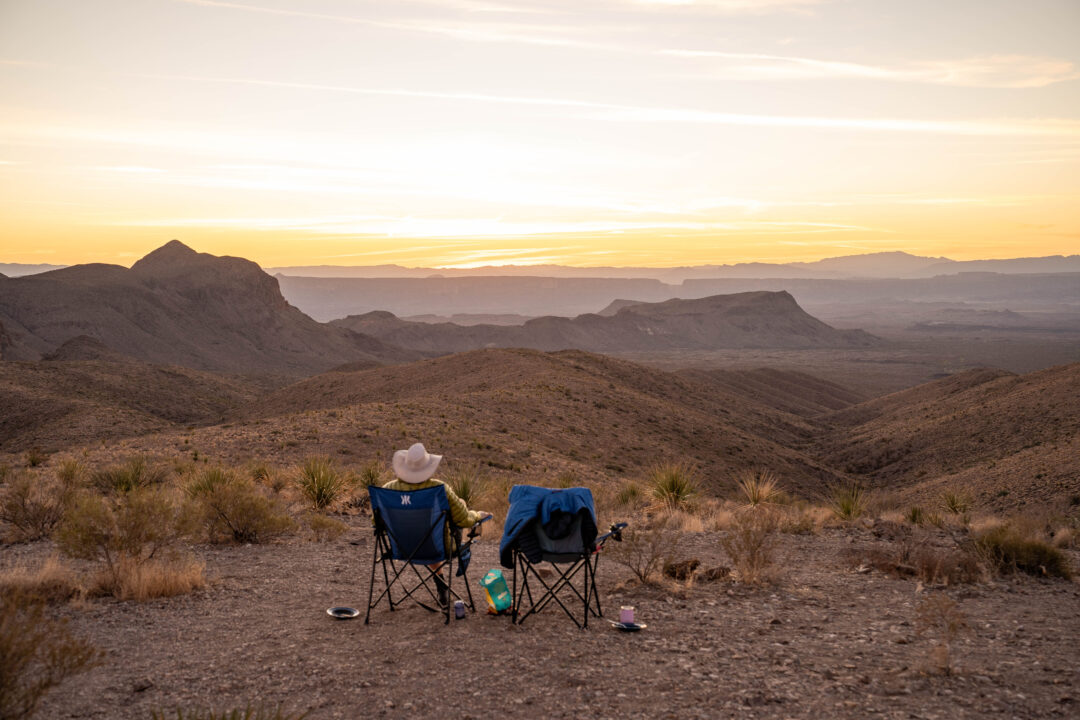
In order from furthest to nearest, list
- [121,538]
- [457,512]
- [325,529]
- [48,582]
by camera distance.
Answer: [325,529]
[121,538]
[48,582]
[457,512]

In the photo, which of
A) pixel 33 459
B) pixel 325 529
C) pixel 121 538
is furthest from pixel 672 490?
pixel 33 459

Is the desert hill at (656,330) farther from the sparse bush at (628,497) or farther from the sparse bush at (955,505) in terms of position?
the sparse bush at (955,505)

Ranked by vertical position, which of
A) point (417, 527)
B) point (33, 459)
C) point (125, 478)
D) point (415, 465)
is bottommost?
point (33, 459)

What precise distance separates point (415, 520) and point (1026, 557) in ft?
22.0

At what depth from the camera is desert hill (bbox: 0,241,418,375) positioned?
88.4 m

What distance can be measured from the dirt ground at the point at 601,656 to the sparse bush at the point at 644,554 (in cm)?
23

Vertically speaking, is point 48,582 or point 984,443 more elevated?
point 48,582

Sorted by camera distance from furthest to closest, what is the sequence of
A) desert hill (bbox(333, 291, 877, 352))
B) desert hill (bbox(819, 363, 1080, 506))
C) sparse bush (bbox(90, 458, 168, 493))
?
desert hill (bbox(333, 291, 877, 352))
desert hill (bbox(819, 363, 1080, 506))
sparse bush (bbox(90, 458, 168, 493))

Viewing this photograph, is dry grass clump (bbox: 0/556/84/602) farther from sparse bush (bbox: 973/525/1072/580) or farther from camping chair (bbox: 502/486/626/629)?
sparse bush (bbox: 973/525/1072/580)

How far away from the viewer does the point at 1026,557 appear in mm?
7969

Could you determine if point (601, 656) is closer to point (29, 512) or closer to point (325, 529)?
point (325, 529)

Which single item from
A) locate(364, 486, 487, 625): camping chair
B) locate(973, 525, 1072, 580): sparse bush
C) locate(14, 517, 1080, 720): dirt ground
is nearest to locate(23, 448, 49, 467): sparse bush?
locate(14, 517, 1080, 720): dirt ground

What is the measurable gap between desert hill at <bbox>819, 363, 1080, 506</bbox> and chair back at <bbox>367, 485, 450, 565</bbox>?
1835 cm

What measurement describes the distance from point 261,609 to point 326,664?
160cm
